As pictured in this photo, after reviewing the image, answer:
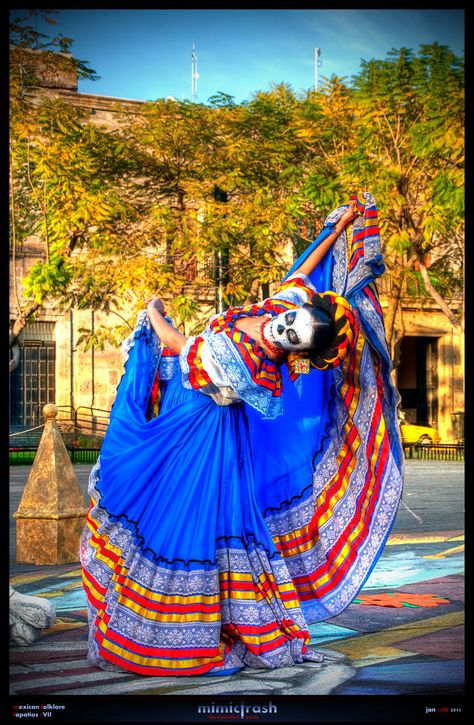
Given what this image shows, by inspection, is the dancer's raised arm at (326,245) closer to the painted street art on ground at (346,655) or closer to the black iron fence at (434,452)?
the painted street art on ground at (346,655)

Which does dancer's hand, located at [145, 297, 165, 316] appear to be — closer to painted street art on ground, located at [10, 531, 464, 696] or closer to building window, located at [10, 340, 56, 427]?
painted street art on ground, located at [10, 531, 464, 696]

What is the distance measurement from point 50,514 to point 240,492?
306 centimetres

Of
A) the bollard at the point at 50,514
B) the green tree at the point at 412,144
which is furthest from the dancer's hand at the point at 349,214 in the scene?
the green tree at the point at 412,144

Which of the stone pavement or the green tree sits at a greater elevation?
the green tree

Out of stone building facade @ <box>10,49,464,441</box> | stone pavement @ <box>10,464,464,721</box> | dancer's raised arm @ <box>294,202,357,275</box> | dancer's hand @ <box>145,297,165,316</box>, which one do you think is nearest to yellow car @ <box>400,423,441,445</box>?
stone building facade @ <box>10,49,464,441</box>

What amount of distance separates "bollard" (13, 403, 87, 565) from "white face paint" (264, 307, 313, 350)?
3.42m

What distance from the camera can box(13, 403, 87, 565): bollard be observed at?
6.95 meters

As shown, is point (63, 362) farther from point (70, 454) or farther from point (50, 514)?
point (50, 514)

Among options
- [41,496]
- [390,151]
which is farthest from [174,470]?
[390,151]

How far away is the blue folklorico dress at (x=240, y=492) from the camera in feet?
13.3

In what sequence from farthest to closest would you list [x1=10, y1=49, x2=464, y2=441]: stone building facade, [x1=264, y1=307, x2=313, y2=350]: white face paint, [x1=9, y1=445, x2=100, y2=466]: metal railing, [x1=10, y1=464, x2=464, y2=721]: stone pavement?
[x1=10, y1=49, x2=464, y2=441]: stone building facade
[x1=9, y1=445, x2=100, y2=466]: metal railing
[x1=264, y1=307, x2=313, y2=350]: white face paint
[x1=10, y1=464, x2=464, y2=721]: stone pavement

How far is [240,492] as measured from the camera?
4227 mm
